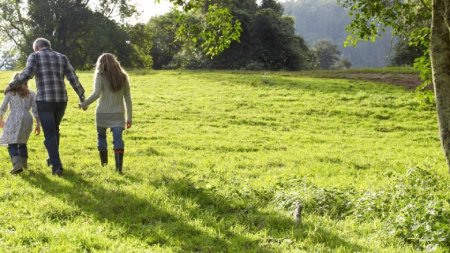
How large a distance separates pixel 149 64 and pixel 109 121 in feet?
179

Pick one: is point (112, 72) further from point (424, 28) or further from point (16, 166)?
point (424, 28)

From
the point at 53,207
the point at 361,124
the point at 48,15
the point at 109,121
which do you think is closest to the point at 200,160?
the point at 109,121

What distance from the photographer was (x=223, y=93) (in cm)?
2797

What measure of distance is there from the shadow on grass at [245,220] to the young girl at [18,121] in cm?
349

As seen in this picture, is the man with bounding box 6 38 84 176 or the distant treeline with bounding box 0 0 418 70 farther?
the distant treeline with bounding box 0 0 418 70

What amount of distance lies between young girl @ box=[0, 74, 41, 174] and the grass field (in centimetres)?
57

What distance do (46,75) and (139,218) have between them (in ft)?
13.5

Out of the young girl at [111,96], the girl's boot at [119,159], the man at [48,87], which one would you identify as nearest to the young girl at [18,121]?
the man at [48,87]

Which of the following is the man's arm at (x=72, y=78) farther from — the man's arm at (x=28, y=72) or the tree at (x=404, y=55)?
the tree at (x=404, y=55)

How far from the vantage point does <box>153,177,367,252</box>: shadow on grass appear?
240 inches

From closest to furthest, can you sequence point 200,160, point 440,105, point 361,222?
1. point 440,105
2. point 361,222
3. point 200,160

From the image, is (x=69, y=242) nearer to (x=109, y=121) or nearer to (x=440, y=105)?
(x=109, y=121)

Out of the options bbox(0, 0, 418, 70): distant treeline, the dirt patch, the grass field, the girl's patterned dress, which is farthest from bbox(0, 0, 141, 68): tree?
the girl's patterned dress

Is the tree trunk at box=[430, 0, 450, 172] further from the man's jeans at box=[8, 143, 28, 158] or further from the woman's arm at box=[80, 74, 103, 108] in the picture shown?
the man's jeans at box=[8, 143, 28, 158]
